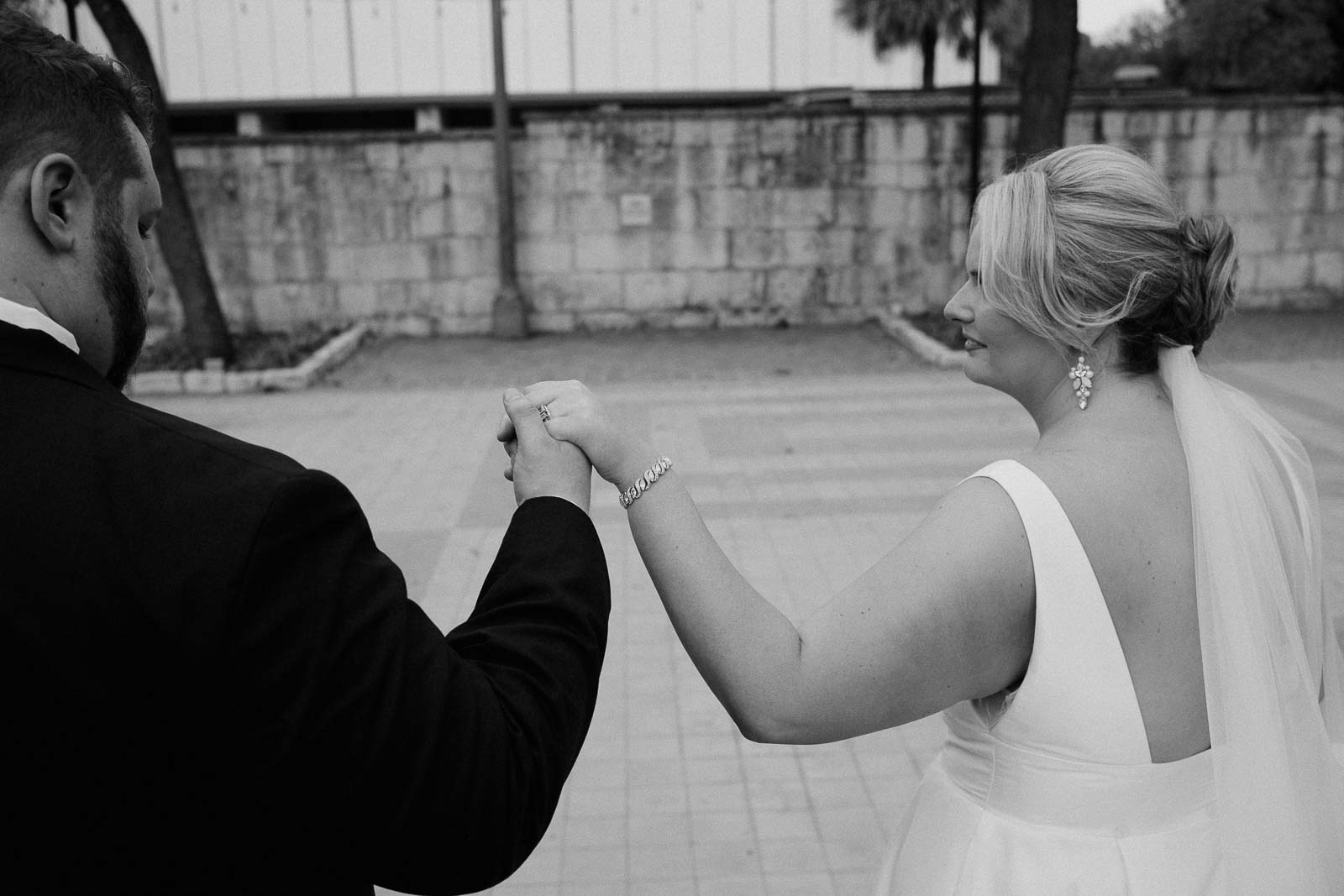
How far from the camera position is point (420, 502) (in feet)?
25.0

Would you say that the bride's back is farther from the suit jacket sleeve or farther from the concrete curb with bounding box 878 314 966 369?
the concrete curb with bounding box 878 314 966 369

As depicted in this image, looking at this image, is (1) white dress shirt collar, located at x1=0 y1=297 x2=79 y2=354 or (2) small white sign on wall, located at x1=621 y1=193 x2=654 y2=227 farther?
(2) small white sign on wall, located at x1=621 y1=193 x2=654 y2=227

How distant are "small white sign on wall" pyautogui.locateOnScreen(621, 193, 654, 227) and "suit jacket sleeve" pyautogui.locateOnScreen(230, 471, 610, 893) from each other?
13.7 meters

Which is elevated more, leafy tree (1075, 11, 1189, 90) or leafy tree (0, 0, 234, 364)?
leafy tree (1075, 11, 1189, 90)

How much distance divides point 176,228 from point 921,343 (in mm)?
7558

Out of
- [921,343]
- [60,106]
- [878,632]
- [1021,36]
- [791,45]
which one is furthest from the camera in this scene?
[1021,36]

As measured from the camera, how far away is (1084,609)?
68.8 inches

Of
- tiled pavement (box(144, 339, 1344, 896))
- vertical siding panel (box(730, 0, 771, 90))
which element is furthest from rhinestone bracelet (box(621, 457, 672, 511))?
vertical siding panel (box(730, 0, 771, 90))

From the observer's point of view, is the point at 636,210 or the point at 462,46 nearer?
the point at 636,210

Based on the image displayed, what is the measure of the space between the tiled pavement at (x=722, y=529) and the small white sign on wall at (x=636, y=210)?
386 centimetres

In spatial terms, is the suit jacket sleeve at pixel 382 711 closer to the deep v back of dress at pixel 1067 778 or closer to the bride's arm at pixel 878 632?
the bride's arm at pixel 878 632

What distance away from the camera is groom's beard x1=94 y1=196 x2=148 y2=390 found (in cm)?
131

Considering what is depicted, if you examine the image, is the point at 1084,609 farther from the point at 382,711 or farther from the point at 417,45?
the point at 417,45

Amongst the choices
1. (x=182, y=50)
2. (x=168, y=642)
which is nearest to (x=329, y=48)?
(x=182, y=50)
